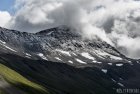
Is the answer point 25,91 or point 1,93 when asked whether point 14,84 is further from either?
point 1,93

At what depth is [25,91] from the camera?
184 meters

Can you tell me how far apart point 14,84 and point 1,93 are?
106 ft

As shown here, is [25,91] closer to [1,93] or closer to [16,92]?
[16,92]

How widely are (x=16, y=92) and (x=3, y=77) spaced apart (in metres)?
21.7

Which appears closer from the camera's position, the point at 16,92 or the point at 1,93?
the point at 1,93

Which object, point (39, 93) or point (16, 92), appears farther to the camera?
point (39, 93)

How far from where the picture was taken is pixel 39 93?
19712cm

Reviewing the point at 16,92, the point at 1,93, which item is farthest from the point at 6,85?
the point at 1,93

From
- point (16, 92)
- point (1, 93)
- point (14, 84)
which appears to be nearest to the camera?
point (1, 93)

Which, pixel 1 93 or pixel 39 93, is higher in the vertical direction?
pixel 39 93

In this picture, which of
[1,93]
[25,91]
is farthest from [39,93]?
[1,93]

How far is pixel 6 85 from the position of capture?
7023 inches

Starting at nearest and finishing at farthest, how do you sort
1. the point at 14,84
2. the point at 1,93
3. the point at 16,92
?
the point at 1,93 < the point at 16,92 < the point at 14,84

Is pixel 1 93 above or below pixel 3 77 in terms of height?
below
